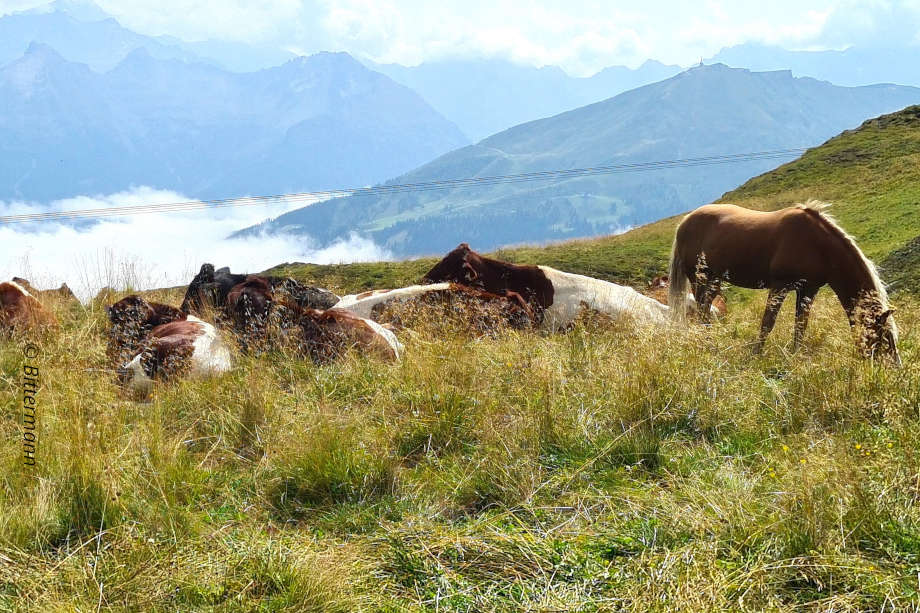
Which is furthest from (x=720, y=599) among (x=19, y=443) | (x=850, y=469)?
(x=19, y=443)

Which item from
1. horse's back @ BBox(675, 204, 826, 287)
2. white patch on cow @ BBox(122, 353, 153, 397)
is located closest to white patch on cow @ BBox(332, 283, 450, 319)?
white patch on cow @ BBox(122, 353, 153, 397)

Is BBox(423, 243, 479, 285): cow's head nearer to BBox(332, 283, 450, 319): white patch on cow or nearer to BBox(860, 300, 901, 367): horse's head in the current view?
BBox(332, 283, 450, 319): white patch on cow

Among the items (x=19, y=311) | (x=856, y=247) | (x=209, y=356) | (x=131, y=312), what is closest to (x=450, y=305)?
(x=209, y=356)

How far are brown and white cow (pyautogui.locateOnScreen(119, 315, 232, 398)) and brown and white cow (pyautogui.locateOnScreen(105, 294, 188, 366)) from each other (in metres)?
0.26

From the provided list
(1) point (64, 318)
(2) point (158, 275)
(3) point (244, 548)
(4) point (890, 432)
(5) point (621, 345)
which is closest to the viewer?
(3) point (244, 548)

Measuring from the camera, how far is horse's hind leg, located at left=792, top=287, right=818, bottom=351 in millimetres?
7622

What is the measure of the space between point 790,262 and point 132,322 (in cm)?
799

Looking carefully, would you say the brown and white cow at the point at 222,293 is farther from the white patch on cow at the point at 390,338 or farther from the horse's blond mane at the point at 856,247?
the horse's blond mane at the point at 856,247

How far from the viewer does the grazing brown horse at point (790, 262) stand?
279 inches

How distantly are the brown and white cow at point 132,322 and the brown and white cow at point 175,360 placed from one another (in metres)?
0.26

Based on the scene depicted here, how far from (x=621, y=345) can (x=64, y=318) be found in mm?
8828

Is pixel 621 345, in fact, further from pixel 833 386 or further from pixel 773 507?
pixel 773 507

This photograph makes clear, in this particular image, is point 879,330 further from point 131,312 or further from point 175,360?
point 131,312

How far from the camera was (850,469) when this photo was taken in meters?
3.68
